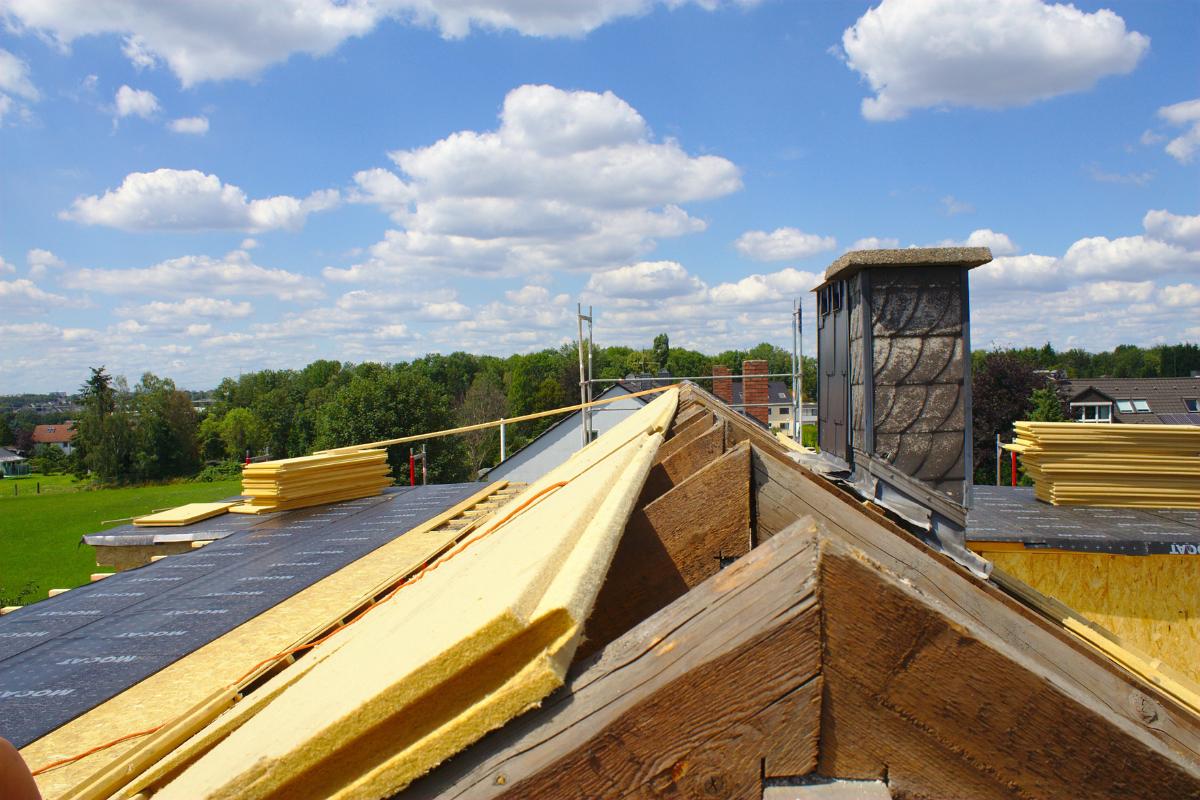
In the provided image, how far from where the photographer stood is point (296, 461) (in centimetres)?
924

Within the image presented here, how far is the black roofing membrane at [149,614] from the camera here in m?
3.66

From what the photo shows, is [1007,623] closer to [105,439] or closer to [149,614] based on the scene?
[149,614]

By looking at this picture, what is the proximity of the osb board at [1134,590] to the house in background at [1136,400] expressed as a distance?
37031 mm

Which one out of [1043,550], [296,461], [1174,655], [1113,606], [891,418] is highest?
[891,418]

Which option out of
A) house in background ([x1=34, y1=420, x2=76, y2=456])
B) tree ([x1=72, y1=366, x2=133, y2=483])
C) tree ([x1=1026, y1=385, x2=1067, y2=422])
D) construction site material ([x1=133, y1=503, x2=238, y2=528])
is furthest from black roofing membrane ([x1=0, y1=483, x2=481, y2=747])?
house in background ([x1=34, y1=420, x2=76, y2=456])

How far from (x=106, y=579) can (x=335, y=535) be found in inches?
76.0

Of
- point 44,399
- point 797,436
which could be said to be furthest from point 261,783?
point 44,399

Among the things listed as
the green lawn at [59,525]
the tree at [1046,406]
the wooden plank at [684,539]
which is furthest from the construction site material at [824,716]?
the tree at [1046,406]

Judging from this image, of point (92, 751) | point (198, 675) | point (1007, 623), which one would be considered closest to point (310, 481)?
point (198, 675)

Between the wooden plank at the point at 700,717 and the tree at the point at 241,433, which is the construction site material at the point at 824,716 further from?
the tree at the point at 241,433

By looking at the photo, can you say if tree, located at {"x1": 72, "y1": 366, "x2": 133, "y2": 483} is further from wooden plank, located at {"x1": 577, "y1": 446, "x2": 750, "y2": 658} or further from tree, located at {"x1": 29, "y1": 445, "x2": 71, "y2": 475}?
wooden plank, located at {"x1": 577, "y1": 446, "x2": 750, "y2": 658}

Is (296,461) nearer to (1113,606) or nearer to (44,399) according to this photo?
(1113,606)

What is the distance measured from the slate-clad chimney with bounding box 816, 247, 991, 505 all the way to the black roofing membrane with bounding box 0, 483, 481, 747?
4.46 meters

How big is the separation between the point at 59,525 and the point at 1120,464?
5427 cm
